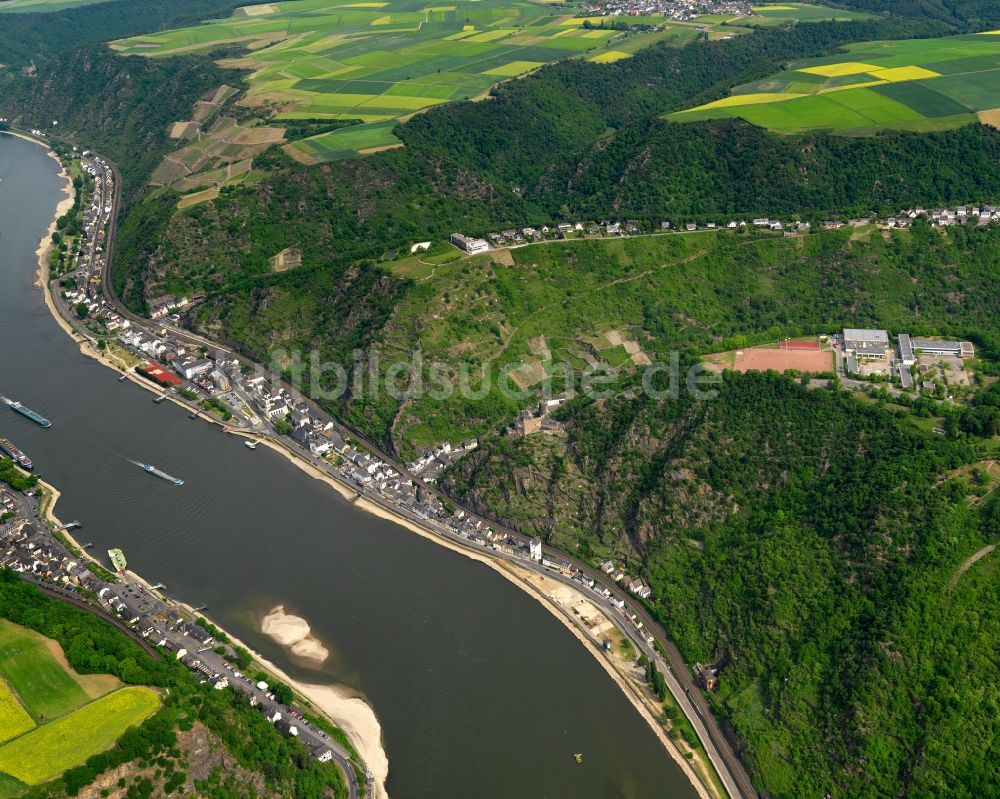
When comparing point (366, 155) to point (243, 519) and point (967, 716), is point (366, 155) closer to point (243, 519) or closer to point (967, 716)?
point (243, 519)

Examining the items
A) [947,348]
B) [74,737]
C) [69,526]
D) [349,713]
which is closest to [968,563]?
[947,348]

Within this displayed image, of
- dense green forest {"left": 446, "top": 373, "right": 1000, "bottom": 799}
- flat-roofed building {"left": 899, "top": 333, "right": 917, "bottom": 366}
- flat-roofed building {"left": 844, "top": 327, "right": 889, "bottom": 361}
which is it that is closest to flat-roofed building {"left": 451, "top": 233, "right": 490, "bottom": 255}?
dense green forest {"left": 446, "top": 373, "right": 1000, "bottom": 799}

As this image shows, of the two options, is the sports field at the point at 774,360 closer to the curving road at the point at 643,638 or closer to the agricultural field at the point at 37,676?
the curving road at the point at 643,638

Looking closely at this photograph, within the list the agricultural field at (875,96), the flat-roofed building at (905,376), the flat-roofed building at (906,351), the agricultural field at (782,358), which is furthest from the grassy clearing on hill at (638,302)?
the agricultural field at (875,96)

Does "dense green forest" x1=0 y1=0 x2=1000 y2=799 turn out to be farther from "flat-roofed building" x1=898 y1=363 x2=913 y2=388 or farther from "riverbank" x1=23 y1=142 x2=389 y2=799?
"flat-roofed building" x1=898 y1=363 x2=913 y2=388

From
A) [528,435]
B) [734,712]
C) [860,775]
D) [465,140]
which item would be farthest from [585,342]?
[465,140]

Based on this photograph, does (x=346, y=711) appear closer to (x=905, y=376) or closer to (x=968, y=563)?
(x=968, y=563)
